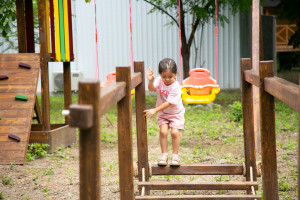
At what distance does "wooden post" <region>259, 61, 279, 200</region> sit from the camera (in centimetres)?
303

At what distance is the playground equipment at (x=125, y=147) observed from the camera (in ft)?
6.26

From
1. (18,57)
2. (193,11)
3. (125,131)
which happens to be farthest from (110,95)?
(193,11)

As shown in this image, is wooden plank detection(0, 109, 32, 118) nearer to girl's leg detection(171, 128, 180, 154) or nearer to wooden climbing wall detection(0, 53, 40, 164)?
wooden climbing wall detection(0, 53, 40, 164)

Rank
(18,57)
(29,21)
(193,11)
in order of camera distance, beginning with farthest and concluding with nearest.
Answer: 1. (193,11)
2. (29,21)
3. (18,57)

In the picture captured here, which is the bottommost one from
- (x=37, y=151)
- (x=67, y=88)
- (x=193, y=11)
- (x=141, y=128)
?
(x=37, y=151)

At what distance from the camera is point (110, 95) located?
2408 mm

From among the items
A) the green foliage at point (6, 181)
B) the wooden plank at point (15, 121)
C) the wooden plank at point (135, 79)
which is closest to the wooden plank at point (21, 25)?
the wooden plank at point (15, 121)

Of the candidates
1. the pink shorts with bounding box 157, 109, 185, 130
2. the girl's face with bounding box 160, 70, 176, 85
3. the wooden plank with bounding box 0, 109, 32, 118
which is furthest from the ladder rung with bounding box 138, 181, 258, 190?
the wooden plank with bounding box 0, 109, 32, 118

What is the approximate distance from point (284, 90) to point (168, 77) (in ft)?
6.08

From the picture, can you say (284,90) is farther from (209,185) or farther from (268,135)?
(209,185)

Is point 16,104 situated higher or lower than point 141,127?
higher

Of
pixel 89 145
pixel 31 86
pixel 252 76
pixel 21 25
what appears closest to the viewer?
pixel 89 145

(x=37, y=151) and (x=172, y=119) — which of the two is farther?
(x=37, y=151)

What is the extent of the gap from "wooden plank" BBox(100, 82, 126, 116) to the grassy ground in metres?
1.78
